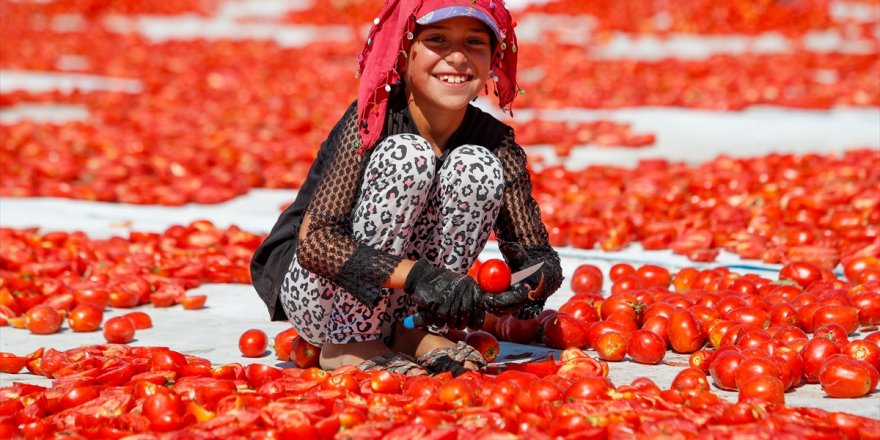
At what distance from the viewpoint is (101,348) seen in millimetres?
3977

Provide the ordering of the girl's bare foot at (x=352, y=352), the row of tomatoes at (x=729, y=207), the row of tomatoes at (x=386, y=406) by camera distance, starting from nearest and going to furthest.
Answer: the row of tomatoes at (x=386, y=406) → the girl's bare foot at (x=352, y=352) → the row of tomatoes at (x=729, y=207)

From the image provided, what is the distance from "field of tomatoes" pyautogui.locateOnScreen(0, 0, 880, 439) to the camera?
120 inches

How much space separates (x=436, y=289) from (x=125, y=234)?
3.71 m

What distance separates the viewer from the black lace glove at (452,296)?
329 cm

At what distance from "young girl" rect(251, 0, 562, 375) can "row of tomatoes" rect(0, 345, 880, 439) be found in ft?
0.65

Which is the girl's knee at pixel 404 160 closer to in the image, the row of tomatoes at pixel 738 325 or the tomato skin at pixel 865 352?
the row of tomatoes at pixel 738 325

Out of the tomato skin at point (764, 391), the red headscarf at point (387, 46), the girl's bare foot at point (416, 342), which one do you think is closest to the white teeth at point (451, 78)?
the red headscarf at point (387, 46)

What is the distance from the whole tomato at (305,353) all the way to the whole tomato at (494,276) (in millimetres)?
774

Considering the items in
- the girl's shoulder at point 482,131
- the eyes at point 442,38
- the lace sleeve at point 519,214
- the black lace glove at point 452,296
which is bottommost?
the black lace glove at point 452,296

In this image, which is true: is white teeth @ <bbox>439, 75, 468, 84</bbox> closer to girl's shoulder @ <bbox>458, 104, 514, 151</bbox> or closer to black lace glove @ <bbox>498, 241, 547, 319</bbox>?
girl's shoulder @ <bbox>458, 104, 514, 151</bbox>

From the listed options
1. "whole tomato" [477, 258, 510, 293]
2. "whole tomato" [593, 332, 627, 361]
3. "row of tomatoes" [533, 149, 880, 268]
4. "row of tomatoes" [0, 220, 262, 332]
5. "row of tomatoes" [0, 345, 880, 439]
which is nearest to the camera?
"row of tomatoes" [0, 345, 880, 439]

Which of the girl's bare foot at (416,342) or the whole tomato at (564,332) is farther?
the whole tomato at (564,332)

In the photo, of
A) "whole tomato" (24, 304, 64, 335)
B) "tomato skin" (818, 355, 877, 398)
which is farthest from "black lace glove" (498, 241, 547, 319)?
"whole tomato" (24, 304, 64, 335)

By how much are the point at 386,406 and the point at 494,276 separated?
0.50 m
